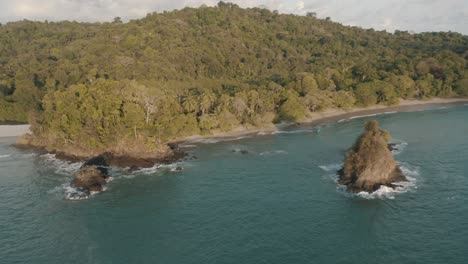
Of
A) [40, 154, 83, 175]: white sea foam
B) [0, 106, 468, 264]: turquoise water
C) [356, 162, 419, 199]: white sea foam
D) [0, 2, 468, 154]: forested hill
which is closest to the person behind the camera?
[0, 106, 468, 264]: turquoise water

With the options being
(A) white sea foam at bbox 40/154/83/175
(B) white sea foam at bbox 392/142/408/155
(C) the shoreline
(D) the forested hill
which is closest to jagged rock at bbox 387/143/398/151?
(B) white sea foam at bbox 392/142/408/155

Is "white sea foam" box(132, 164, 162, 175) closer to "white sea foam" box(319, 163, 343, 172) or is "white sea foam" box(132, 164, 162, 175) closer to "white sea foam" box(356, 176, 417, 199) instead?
"white sea foam" box(319, 163, 343, 172)

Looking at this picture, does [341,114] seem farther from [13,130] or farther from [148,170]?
[13,130]

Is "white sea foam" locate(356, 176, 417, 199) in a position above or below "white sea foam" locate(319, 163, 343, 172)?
below

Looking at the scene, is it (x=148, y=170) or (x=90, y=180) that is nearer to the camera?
(x=90, y=180)

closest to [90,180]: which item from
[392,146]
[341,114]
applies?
[392,146]

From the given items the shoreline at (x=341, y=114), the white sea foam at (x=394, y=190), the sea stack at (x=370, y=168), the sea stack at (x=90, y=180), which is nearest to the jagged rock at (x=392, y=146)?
the sea stack at (x=370, y=168)

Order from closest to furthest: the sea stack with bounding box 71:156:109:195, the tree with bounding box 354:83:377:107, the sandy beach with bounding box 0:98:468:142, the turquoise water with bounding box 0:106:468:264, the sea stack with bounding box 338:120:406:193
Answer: the turquoise water with bounding box 0:106:468:264
the sea stack with bounding box 338:120:406:193
the sea stack with bounding box 71:156:109:195
the sandy beach with bounding box 0:98:468:142
the tree with bounding box 354:83:377:107
